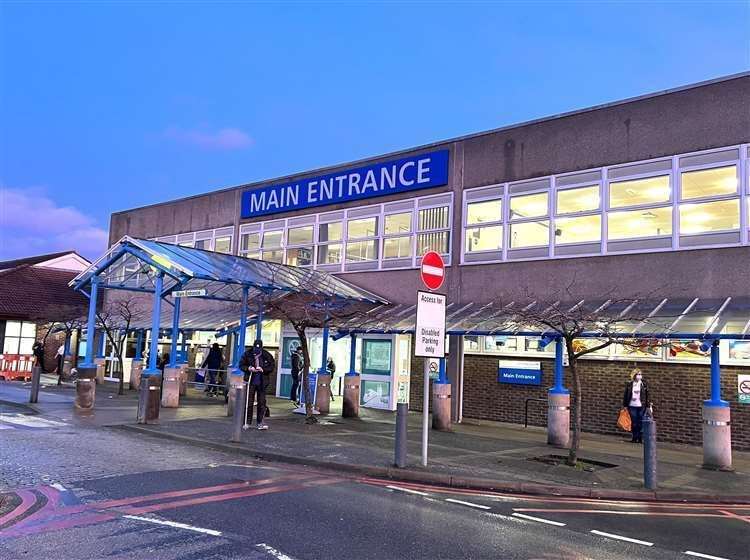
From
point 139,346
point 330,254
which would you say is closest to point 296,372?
point 330,254

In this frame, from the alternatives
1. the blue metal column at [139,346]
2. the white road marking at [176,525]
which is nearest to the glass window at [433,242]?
the blue metal column at [139,346]

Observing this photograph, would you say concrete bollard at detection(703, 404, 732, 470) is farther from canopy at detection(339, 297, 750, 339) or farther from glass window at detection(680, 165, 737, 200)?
glass window at detection(680, 165, 737, 200)

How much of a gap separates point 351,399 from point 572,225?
741 cm

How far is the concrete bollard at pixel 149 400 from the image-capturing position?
540 inches

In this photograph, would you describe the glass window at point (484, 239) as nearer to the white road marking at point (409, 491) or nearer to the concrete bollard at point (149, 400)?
the concrete bollard at point (149, 400)

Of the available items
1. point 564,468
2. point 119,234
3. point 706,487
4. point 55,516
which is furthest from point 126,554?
point 119,234

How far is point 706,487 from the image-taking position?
382 inches

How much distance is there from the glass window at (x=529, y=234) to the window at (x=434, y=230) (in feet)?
7.02

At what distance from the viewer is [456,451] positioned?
11930 mm

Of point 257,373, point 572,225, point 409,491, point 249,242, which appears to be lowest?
point 409,491

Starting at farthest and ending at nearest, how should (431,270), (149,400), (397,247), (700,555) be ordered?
(397,247)
(149,400)
(431,270)
(700,555)

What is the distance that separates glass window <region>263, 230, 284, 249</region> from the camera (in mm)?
24356

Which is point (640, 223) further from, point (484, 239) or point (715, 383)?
point (715, 383)

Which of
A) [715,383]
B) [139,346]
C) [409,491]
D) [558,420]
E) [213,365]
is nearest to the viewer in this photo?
[409,491]
